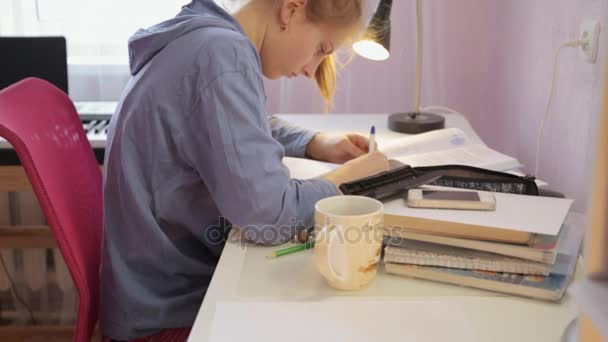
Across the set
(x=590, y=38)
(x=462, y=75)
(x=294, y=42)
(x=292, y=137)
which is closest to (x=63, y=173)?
(x=294, y=42)

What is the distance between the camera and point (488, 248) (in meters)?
0.71

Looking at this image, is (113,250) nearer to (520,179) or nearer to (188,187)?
(188,187)

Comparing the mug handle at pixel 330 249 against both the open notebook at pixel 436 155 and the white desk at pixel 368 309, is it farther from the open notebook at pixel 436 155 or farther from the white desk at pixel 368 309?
the open notebook at pixel 436 155

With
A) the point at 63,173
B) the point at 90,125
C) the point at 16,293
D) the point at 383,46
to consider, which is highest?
the point at 383,46

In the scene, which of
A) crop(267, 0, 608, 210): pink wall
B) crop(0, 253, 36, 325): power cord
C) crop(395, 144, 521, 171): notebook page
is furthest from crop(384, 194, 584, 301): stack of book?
crop(0, 253, 36, 325): power cord

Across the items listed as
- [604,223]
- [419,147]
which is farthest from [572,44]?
[604,223]

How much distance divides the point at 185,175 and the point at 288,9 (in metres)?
0.29

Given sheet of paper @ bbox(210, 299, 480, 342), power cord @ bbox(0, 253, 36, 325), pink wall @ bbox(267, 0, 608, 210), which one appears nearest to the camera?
sheet of paper @ bbox(210, 299, 480, 342)

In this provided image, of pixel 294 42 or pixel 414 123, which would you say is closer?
pixel 294 42

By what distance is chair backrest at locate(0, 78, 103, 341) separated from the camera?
77 centimetres

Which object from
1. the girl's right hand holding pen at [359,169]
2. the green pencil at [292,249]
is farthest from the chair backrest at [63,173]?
the girl's right hand holding pen at [359,169]

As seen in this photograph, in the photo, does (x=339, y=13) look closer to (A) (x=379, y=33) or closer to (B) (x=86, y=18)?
(A) (x=379, y=33)

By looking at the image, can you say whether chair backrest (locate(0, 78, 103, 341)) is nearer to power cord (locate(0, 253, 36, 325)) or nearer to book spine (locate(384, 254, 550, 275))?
book spine (locate(384, 254, 550, 275))

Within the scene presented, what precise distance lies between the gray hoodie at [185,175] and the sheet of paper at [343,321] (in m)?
0.17
